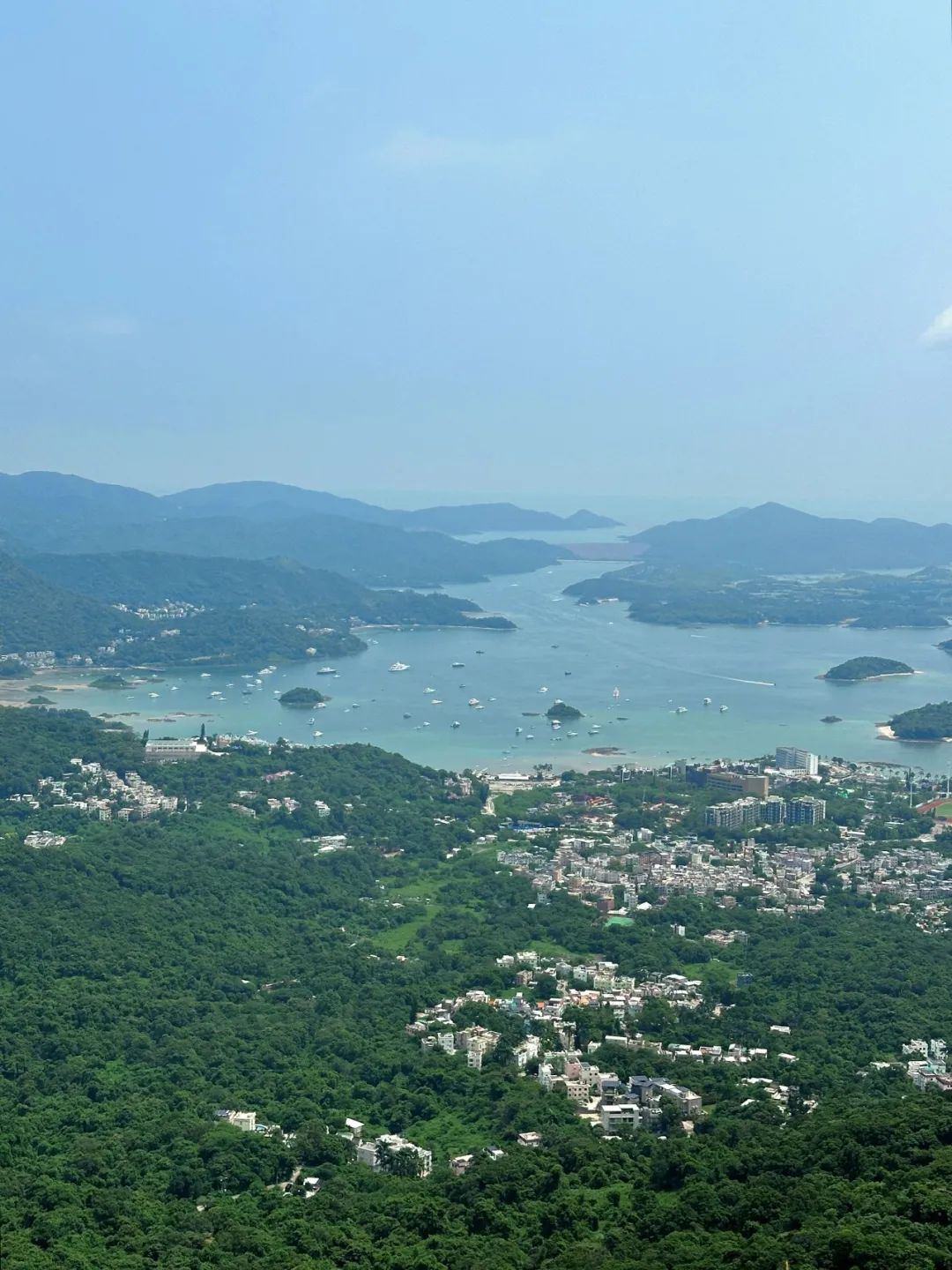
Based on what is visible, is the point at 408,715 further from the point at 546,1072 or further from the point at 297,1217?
the point at 297,1217

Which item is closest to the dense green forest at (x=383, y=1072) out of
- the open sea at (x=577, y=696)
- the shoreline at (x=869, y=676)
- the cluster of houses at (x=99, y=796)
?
the cluster of houses at (x=99, y=796)

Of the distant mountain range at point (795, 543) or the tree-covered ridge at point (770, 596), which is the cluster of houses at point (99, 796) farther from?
the distant mountain range at point (795, 543)

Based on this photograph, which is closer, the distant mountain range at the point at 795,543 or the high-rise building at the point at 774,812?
the high-rise building at the point at 774,812

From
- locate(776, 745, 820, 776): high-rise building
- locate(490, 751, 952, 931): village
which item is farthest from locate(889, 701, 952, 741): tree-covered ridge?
locate(490, 751, 952, 931): village

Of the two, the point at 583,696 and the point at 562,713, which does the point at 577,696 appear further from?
the point at 562,713

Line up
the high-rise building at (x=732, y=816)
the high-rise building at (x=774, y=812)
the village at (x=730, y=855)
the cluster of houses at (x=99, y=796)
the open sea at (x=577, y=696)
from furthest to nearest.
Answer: the open sea at (x=577, y=696)
the high-rise building at (x=774, y=812)
the high-rise building at (x=732, y=816)
the cluster of houses at (x=99, y=796)
the village at (x=730, y=855)

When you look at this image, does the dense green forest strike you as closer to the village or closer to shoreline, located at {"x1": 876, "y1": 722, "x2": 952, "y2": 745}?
the village

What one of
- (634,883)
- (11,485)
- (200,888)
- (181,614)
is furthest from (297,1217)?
(11,485)
